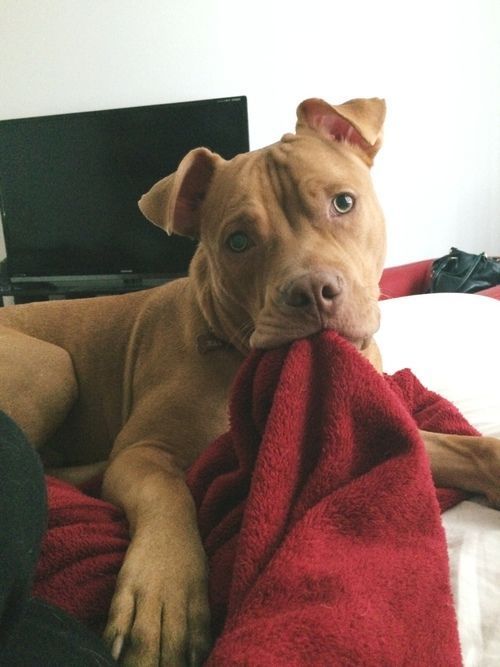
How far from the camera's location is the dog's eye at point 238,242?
4.12ft

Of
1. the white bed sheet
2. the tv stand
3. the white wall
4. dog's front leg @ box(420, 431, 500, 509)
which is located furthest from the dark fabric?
the white wall

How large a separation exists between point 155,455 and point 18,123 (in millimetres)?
3064

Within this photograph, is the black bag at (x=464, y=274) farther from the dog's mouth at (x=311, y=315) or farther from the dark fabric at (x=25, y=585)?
the dark fabric at (x=25, y=585)

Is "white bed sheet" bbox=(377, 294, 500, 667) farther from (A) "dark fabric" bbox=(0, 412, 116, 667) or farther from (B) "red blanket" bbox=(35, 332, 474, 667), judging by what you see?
(A) "dark fabric" bbox=(0, 412, 116, 667)

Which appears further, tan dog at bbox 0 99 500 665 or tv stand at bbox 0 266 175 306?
tv stand at bbox 0 266 175 306

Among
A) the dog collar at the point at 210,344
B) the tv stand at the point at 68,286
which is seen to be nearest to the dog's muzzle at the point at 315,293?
the dog collar at the point at 210,344

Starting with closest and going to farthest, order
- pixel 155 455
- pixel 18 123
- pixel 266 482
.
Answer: pixel 266 482 < pixel 155 455 < pixel 18 123

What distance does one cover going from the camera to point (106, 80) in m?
3.71

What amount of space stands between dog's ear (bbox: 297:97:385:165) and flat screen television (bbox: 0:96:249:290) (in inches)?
77.8

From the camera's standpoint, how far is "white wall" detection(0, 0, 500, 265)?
12.0 ft

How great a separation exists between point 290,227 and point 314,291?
0.88ft

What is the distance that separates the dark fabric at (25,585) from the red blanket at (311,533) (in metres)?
0.14

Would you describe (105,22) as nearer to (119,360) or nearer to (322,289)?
(119,360)

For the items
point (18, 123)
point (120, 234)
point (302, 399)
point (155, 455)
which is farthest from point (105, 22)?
point (302, 399)
